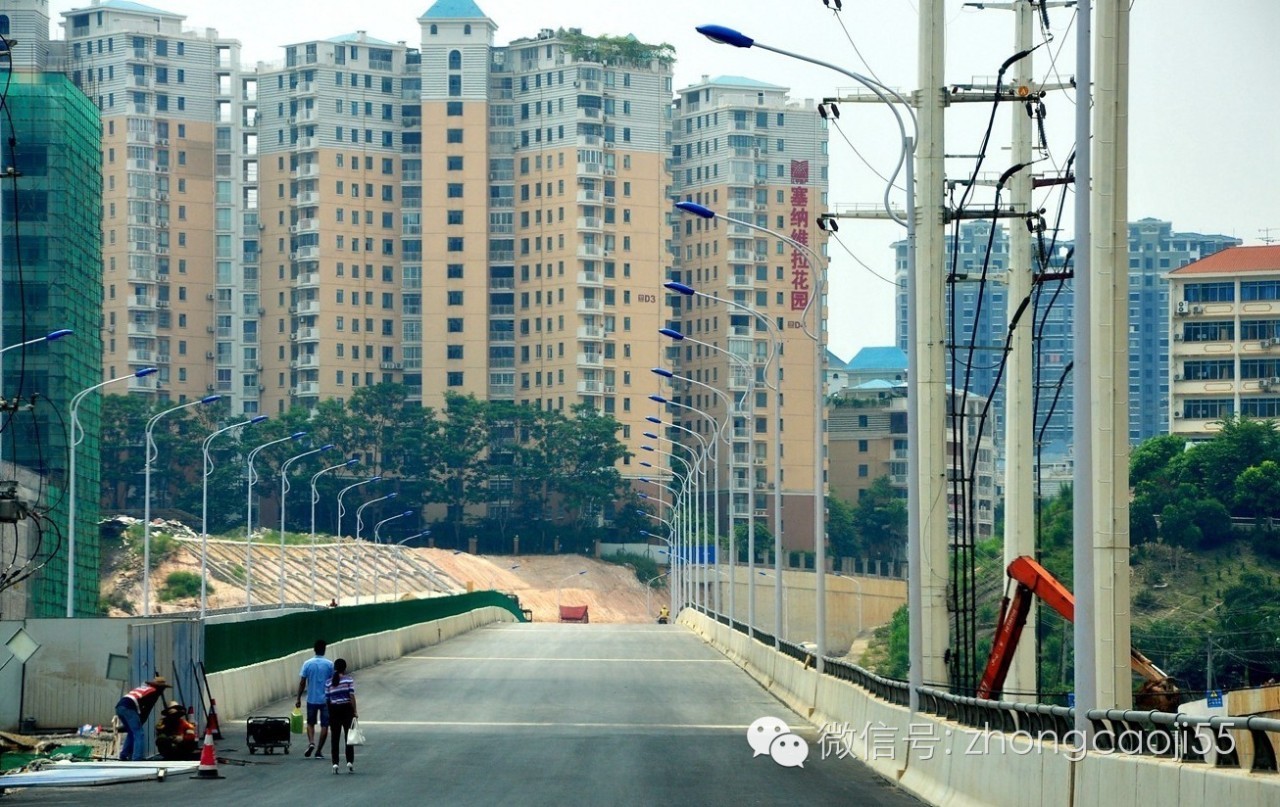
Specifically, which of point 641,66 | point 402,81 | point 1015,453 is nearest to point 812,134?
point 641,66

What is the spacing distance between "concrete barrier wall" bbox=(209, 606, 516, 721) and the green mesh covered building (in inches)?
863

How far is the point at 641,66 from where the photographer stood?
172 metres

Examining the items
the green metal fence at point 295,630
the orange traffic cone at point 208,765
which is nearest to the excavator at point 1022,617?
the green metal fence at point 295,630

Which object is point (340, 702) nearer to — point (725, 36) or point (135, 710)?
point (135, 710)

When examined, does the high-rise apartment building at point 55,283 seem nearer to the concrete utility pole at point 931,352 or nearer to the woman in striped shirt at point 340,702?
the concrete utility pole at point 931,352

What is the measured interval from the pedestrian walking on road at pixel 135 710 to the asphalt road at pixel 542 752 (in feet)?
4.30

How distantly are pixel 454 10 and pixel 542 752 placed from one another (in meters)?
150

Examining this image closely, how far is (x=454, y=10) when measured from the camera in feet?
561

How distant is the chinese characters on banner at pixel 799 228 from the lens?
170 metres

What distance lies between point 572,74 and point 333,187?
72.0 ft

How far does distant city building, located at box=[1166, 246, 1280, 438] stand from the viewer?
410 ft

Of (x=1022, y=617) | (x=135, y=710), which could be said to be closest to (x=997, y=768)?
(x=135, y=710)

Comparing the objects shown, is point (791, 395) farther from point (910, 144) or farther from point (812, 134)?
point (910, 144)

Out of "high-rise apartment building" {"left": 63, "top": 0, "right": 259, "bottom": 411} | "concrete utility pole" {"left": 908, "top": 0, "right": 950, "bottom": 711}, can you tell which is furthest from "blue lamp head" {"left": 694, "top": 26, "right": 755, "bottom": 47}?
"high-rise apartment building" {"left": 63, "top": 0, "right": 259, "bottom": 411}
